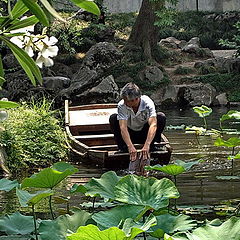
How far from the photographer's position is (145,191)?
247 centimetres

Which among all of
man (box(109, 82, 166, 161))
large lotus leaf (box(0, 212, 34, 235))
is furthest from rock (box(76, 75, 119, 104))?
large lotus leaf (box(0, 212, 34, 235))

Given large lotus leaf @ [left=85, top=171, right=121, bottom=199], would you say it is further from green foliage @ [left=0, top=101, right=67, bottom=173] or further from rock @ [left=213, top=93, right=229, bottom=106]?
rock @ [left=213, top=93, right=229, bottom=106]

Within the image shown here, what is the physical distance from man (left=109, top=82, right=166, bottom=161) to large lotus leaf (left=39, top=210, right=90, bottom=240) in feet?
16.5

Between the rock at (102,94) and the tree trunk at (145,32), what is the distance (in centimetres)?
420

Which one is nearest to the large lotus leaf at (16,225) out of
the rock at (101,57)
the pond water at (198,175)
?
the pond water at (198,175)

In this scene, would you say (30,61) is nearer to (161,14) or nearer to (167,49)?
(161,14)

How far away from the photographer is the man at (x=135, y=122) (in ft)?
24.6

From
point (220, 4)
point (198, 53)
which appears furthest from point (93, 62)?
point (220, 4)

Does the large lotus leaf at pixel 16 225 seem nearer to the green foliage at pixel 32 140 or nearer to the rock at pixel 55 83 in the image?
the green foliage at pixel 32 140

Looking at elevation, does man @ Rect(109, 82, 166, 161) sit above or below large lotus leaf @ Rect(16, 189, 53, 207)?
below

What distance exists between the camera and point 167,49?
80.2ft

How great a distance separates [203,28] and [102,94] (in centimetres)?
1073

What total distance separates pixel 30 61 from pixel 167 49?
22635 mm

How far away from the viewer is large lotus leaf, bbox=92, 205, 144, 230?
217 cm
